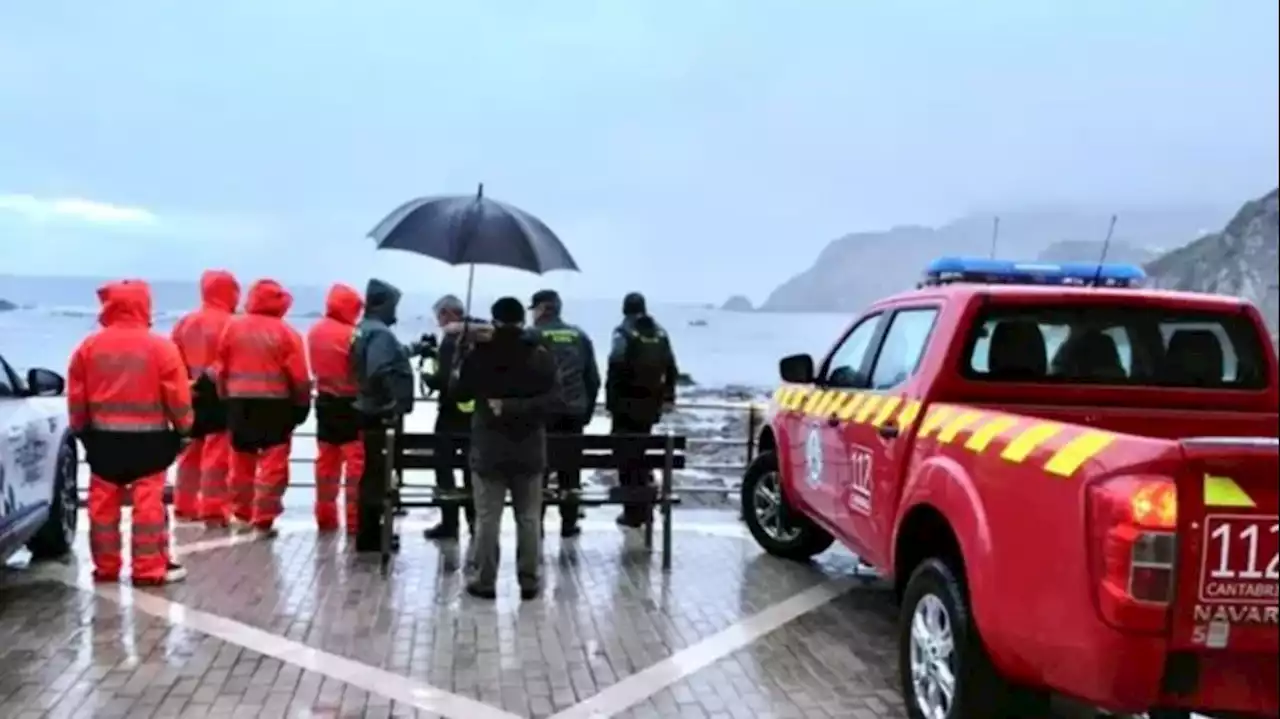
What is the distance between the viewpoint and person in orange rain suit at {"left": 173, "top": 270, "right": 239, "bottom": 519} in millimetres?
9133

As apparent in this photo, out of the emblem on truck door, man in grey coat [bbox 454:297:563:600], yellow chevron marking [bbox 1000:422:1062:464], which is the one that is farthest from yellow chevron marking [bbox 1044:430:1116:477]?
man in grey coat [bbox 454:297:563:600]

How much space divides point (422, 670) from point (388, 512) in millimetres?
2128

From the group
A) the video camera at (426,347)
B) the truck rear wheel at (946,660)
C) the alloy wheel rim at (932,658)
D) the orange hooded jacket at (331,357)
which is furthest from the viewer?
the video camera at (426,347)

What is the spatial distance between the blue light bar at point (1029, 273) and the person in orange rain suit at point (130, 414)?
4590mm

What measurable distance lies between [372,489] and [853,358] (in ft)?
11.1

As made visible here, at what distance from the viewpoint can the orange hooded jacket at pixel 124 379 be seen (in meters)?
7.02

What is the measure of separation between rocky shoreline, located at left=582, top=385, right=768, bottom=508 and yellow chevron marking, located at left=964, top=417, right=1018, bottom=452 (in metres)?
4.05

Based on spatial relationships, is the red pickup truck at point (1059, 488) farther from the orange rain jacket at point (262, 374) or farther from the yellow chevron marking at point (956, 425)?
the orange rain jacket at point (262, 374)

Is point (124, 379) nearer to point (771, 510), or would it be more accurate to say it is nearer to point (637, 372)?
point (637, 372)

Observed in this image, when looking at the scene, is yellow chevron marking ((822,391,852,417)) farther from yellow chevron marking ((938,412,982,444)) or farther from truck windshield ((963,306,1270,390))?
yellow chevron marking ((938,412,982,444))

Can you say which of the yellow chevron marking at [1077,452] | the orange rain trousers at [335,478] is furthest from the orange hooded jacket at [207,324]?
the yellow chevron marking at [1077,452]

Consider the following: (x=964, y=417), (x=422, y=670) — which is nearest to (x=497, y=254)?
(x=422, y=670)

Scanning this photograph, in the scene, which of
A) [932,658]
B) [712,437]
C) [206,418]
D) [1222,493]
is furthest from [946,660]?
[712,437]

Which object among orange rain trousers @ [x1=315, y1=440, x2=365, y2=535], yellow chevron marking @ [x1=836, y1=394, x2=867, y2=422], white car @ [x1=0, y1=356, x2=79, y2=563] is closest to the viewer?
yellow chevron marking @ [x1=836, y1=394, x2=867, y2=422]
